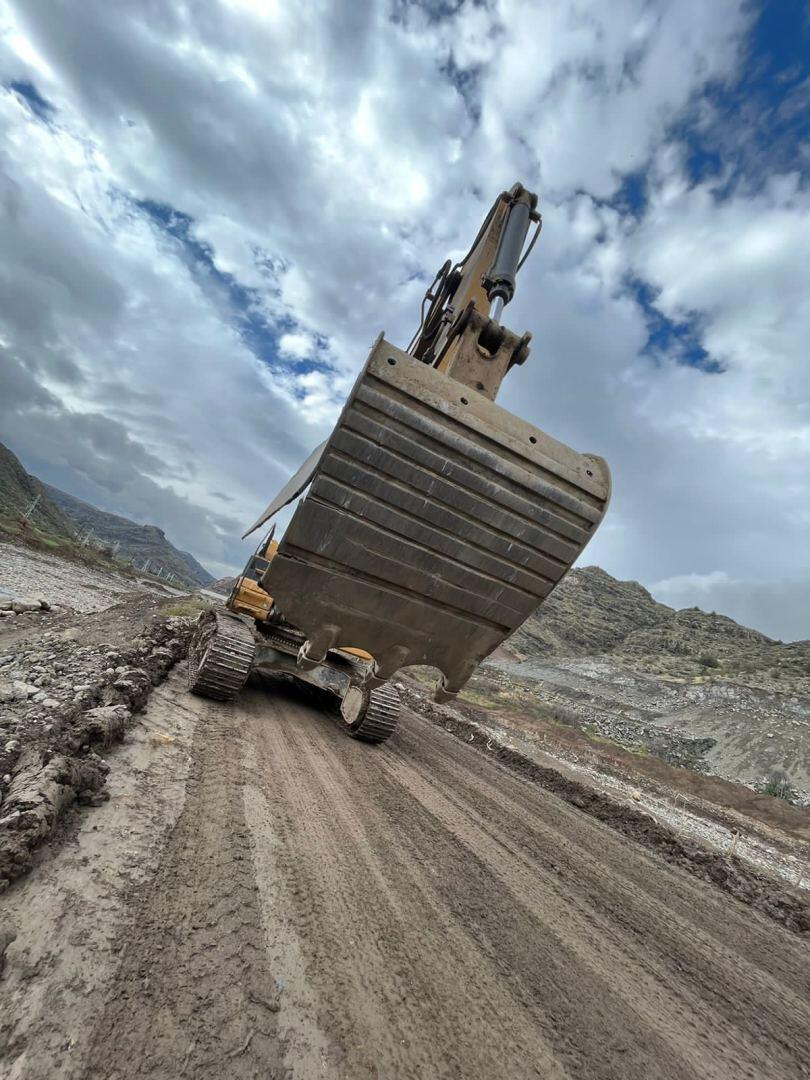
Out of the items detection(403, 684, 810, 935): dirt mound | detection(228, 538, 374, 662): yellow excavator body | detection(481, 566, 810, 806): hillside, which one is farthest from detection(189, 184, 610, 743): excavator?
detection(481, 566, 810, 806): hillside

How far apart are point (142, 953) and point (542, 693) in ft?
94.4

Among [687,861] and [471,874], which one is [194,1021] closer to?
[471,874]

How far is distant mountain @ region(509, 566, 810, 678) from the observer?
4175 cm

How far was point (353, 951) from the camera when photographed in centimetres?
259

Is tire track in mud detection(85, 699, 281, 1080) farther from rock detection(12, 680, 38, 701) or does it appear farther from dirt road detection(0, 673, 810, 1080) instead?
rock detection(12, 680, 38, 701)

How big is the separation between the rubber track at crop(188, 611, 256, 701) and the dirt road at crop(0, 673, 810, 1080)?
3.96 ft

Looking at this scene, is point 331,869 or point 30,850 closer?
point 30,850

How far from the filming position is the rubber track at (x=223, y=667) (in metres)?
6.45

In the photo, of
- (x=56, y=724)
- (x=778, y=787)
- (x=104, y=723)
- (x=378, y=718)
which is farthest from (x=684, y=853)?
(x=778, y=787)

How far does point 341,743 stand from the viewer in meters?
6.69

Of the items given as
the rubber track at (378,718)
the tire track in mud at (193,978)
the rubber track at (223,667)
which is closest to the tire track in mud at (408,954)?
the tire track in mud at (193,978)

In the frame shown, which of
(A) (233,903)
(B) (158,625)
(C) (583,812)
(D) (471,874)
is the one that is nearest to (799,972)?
(D) (471,874)

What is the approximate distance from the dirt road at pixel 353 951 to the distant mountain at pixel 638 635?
3454 centimetres

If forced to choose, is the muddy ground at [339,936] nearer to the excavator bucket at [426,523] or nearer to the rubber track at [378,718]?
the rubber track at [378,718]
